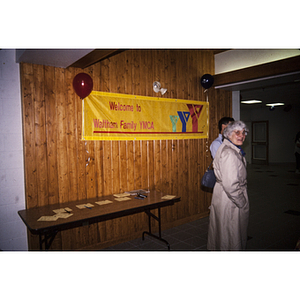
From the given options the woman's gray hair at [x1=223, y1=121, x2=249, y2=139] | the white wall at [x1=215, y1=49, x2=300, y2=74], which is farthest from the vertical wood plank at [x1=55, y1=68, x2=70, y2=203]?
the white wall at [x1=215, y1=49, x2=300, y2=74]

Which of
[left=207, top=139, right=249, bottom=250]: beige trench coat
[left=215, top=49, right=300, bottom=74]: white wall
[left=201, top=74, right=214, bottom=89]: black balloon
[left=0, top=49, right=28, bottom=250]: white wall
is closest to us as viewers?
[left=207, top=139, right=249, bottom=250]: beige trench coat

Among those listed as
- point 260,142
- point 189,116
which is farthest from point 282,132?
point 189,116

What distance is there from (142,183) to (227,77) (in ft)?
9.20

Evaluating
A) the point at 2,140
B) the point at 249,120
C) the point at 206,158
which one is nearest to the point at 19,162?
the point at 2,140

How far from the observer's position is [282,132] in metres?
13.1

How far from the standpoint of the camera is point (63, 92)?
3.35m

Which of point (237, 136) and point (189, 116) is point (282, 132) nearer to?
point (189, 116)

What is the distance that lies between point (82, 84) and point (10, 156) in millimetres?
1303

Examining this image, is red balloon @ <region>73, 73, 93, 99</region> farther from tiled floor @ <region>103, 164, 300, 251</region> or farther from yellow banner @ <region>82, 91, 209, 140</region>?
tiled floor @ <region>103, 164, 300, 251</region>

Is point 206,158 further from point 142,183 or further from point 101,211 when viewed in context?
point 101,211

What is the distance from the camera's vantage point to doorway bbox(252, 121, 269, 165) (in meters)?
13.1

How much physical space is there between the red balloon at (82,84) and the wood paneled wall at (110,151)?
0.18 m

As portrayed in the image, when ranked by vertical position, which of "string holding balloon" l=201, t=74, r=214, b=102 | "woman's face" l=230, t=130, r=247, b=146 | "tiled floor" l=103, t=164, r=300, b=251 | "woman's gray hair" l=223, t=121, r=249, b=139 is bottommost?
"tiled floor" l=103, t=164, r=300, b=251

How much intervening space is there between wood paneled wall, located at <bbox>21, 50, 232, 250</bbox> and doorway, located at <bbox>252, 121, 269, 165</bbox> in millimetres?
9133
